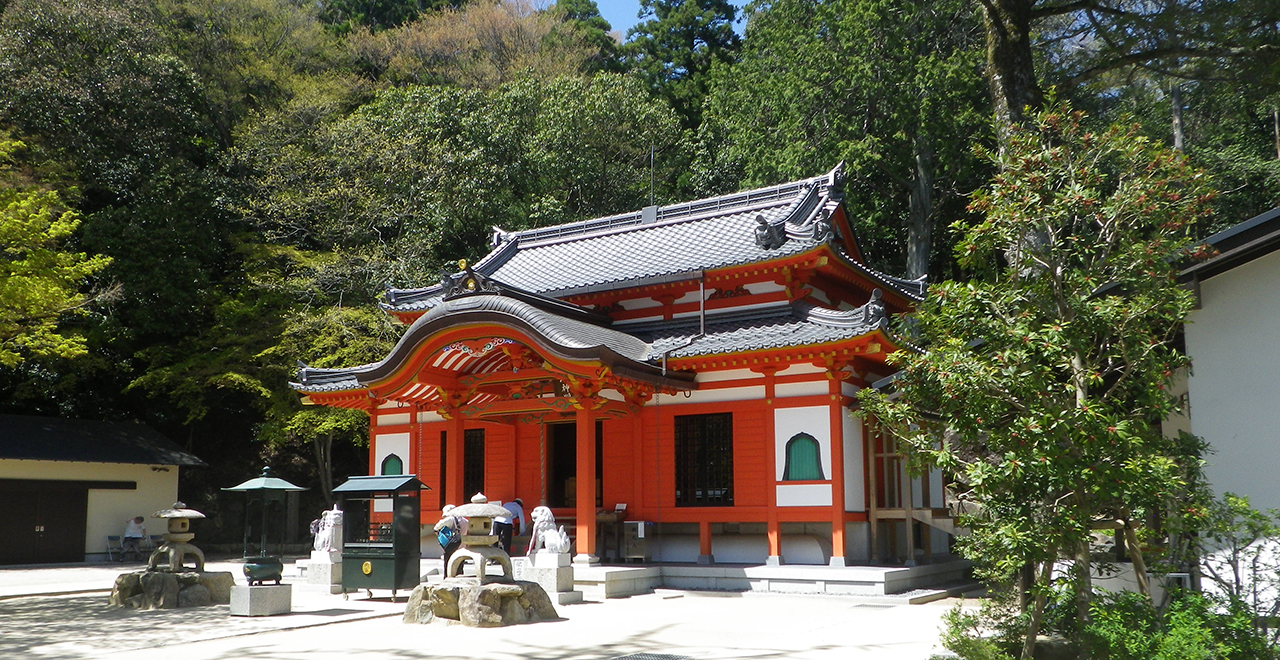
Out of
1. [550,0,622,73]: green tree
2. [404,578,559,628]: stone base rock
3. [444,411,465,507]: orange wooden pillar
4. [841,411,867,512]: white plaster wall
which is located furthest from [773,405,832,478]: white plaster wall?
[550,0,622,73]: green tree

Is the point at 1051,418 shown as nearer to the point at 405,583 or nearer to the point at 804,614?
the point at 804,614

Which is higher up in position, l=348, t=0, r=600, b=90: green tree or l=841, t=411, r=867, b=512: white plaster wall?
l=348, t=0, r=600, b=90: green tree

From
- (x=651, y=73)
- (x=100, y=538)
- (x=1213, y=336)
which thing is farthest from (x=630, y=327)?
(x=651, y=73)

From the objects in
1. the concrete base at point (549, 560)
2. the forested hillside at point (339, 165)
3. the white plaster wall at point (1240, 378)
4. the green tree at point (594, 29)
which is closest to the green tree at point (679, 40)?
the green tree at point (594, 29)

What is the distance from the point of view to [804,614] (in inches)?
495

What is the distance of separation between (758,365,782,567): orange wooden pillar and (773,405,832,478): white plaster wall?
0.04m

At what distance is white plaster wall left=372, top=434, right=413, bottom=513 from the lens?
1966 centimetres

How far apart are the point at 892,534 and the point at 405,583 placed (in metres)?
8.34

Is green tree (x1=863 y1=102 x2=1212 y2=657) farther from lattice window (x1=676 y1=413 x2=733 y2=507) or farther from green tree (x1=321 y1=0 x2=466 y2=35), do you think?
green tree (x1=321 y1=0 x2=466 y2=35)

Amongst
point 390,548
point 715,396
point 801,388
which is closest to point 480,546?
point 390,548

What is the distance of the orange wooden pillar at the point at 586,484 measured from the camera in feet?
51.2

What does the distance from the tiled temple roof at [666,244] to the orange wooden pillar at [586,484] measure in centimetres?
316

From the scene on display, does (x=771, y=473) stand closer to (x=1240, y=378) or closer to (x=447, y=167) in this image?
(x=1240, y=378)

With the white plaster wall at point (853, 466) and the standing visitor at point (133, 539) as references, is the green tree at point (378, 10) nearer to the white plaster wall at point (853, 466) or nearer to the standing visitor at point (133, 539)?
the standing visitor at point (133, 539)
